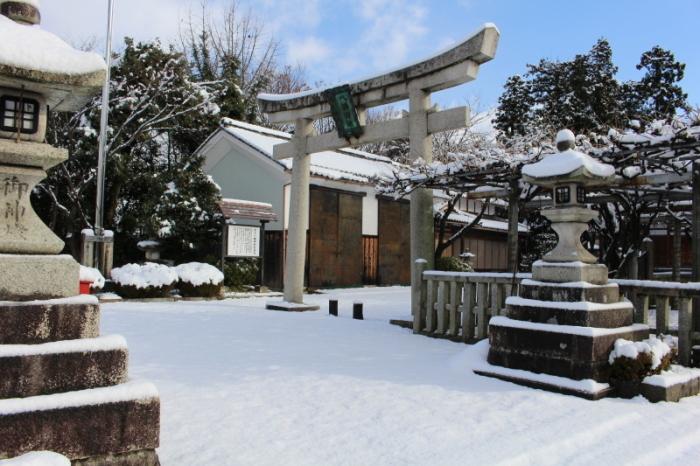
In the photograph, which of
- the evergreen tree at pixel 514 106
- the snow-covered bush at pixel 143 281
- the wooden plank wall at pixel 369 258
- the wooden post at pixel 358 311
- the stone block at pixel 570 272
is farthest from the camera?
the evergreen tree at pixel 514 106

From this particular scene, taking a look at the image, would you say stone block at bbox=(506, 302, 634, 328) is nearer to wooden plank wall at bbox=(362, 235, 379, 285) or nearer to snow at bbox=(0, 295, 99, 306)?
snow at bbox=(0, 295, 99, 306)

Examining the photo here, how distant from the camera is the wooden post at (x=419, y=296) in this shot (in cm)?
877

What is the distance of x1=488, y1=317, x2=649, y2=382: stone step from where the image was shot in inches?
203

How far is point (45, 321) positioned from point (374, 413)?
248 centimetres

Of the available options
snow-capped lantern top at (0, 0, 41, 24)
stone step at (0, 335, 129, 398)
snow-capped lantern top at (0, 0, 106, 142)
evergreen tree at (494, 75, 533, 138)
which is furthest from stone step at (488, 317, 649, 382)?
evergreen tree at (494, 75, 533, 138)

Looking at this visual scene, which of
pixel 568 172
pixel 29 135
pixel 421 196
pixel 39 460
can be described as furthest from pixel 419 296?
pixel 39 460

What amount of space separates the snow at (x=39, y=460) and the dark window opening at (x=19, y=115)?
6.16ft

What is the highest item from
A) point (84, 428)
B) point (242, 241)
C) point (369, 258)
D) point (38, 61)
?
point (38, 61)

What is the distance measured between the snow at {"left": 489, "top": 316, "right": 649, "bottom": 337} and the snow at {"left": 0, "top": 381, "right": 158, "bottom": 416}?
3.84 m

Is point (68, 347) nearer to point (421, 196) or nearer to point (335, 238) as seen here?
point (421, 196)

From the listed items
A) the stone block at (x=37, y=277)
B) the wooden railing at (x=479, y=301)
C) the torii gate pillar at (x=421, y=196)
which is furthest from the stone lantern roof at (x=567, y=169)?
the stone block at (x=37, y=277)

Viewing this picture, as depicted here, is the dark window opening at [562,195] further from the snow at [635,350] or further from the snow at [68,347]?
the snow at [68,347]

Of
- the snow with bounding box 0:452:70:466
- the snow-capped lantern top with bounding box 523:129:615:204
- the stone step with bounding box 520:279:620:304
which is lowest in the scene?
the snow with bounding box 0:452:70:466

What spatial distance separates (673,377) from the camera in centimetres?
522
